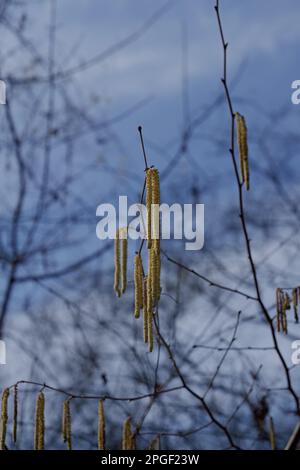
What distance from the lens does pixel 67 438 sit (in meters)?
1.53

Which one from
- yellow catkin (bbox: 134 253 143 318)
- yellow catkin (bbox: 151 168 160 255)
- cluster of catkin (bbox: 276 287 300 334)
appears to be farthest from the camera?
cluster of catkin (bbox: 276 287 300 334)

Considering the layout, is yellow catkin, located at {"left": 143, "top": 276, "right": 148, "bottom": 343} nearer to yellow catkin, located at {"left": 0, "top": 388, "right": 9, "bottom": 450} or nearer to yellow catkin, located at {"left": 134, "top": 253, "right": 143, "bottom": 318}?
yellow catkin, located at {"left": 134, "top": 253, "right": 143, "bottom": 318}

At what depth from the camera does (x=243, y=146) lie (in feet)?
5.01

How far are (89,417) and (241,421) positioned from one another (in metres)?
0.76

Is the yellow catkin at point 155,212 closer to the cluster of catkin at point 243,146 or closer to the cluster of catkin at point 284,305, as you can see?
the cluster of catkin at point 243,146

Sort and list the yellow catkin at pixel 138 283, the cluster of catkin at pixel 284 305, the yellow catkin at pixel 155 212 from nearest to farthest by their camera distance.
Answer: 1. the yellow catkin at pixel 155 212
2. the yellow catkin at pixel 138 283
3. the cluster of catkin at pixel 284 305

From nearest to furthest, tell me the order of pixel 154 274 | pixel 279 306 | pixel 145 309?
pixel 154 274 < pixel 145 309 < pixel 279 306

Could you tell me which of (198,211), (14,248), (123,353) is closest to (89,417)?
(123,353)

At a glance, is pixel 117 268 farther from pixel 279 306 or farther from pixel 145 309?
pixel 279 306

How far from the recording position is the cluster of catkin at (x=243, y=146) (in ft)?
4.88

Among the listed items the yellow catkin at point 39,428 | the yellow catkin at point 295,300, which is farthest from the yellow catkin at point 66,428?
the yellow catkin at point 295,300

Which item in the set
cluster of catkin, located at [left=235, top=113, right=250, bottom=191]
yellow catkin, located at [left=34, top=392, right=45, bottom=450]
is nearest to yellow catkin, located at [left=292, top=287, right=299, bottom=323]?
cluster of catkin, located at [left=235, top=113, right=250, bottom=191]

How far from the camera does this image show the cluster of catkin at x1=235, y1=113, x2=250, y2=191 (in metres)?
A: 1.49

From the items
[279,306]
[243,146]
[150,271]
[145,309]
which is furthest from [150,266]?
[279,306]
